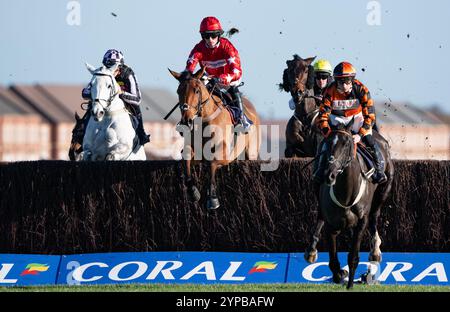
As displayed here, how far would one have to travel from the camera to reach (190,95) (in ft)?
46.3

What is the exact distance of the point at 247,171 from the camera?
14734mm

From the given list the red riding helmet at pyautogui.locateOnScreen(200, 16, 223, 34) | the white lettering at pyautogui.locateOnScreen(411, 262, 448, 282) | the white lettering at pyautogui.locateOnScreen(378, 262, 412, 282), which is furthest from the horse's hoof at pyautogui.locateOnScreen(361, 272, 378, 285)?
the red riding helmet at pyautogui.locateOnScreen(200, 16, 223, 34)

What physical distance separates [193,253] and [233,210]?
2.66 feet

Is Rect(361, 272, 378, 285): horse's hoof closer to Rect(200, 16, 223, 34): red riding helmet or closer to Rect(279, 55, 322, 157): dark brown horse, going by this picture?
Rect(279, 55, 322, 157): dark brown horse

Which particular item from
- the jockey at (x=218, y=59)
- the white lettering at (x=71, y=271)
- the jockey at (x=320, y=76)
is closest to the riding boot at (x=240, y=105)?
the jockey at (x=218, y=59)

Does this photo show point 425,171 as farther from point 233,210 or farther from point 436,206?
point 233,210

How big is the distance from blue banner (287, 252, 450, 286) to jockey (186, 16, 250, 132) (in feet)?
7.54

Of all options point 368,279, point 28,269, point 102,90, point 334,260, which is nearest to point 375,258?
point 368,279

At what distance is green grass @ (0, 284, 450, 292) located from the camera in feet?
41.5

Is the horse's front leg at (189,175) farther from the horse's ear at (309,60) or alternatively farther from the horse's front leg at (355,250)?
the horse's ear at (309,60)

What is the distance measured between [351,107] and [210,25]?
2656 mm

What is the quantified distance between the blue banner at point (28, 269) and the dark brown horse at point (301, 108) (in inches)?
158
